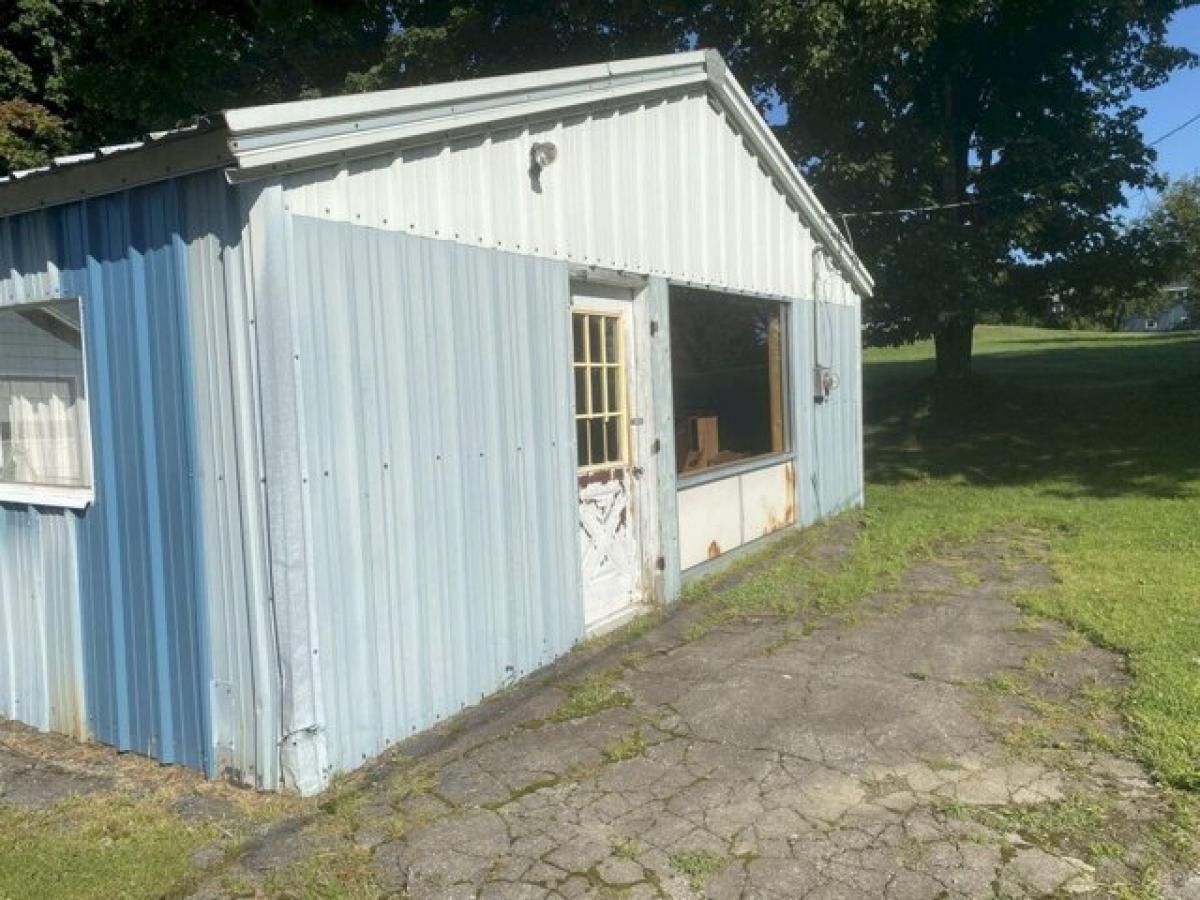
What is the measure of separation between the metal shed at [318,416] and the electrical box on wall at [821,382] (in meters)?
3.63

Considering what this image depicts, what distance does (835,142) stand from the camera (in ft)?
52.0

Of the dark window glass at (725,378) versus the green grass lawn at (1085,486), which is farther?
the dark window glass at (725,378)

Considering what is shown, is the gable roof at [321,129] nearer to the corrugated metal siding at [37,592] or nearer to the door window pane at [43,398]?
the corrugated metal siding at [37,592]

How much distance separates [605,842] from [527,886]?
1.26 ft

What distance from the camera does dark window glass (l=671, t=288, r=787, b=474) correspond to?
737 centimetres

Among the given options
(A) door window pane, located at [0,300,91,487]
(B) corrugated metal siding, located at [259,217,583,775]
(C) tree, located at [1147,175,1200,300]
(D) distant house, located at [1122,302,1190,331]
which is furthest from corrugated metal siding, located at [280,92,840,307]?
(D) distant house, located at [1122,302,1190,331]

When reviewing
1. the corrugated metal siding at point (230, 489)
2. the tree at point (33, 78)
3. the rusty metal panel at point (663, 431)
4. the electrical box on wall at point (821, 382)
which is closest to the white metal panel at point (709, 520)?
the rusty metal panel at point (663, 431)

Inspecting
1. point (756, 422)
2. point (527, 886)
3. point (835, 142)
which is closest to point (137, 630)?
point (527, 886)

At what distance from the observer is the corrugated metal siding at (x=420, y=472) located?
4.04m

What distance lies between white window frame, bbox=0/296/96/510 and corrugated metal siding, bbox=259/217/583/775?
1247 millimetres

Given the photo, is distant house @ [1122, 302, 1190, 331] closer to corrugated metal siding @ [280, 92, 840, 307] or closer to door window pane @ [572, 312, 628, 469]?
corrugated metal siding @ [280, 92, 840, 307]

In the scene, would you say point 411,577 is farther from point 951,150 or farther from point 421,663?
point 951,150

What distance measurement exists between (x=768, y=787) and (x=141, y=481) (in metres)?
3.05

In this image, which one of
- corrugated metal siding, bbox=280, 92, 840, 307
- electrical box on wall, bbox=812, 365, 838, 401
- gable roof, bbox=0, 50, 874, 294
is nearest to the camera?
gable roof, bbox=0, 50, 874, 294
